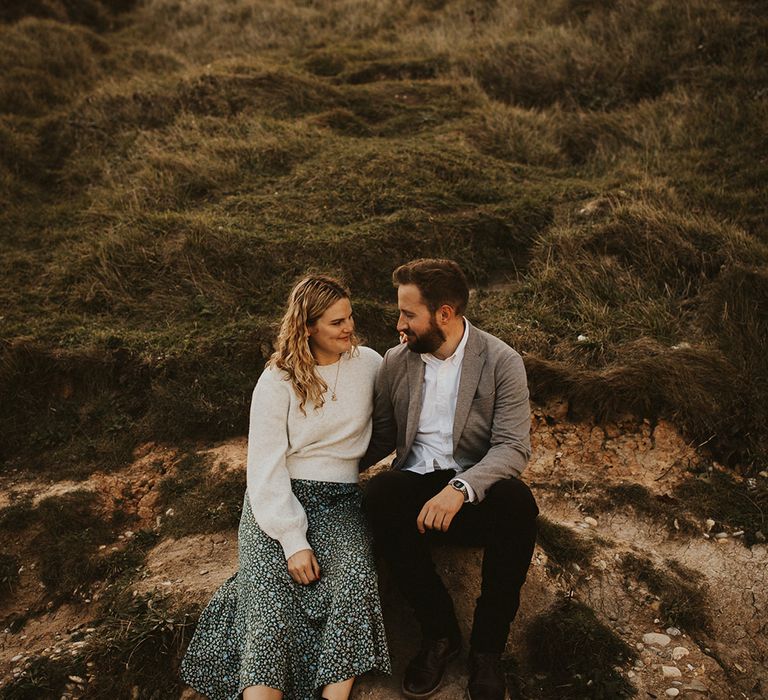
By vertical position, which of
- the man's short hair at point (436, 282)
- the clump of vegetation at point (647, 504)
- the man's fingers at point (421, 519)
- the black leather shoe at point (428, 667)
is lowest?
the clump of vegetation at point (647, 504)

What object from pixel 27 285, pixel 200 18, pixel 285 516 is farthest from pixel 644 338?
pixel 200 18

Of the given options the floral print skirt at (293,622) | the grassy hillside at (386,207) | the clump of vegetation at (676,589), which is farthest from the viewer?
the grassy hillside at (386,207)

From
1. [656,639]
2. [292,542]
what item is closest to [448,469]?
[292,542]

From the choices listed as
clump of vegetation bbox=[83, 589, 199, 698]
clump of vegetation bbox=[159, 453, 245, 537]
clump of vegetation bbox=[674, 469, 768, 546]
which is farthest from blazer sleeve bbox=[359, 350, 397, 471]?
clump of vegetation bbox=[674, 469, 768, 546]

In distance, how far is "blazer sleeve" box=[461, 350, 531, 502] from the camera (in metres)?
3.42

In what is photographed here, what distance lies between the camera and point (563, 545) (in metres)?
4.20

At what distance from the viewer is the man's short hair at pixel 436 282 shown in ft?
12.1

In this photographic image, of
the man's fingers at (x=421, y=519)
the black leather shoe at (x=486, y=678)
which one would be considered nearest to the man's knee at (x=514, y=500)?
the man's fingers at (x=421, y=519)

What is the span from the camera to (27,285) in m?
6.60

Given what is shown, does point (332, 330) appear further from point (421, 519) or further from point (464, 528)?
point (464, 528)

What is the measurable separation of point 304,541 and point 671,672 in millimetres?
1982

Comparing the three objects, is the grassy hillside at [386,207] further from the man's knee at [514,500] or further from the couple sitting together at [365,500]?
the man's knee at [514,500]

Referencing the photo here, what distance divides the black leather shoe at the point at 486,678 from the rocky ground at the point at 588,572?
15cm

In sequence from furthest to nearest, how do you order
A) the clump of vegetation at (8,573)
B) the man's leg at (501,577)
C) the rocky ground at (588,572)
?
1. the clump of vegetation at (8,573)
2. the rocky ground at (588,572)
3. the man's leg at (501,577)
